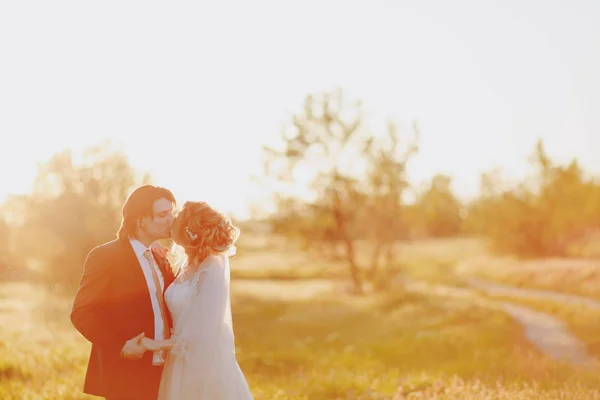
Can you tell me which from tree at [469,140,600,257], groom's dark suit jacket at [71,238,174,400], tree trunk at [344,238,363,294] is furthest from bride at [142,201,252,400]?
tree at [469,140,600,257]

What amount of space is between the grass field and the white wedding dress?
417 centimetres

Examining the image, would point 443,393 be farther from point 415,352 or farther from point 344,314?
point 344,314

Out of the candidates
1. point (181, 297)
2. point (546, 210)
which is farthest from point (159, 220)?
point (546, 210)

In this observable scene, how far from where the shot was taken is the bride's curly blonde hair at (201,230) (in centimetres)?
606

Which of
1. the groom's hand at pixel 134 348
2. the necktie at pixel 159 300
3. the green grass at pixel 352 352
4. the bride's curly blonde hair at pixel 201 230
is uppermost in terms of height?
the bride's curly blonde hair at pixel 201 230

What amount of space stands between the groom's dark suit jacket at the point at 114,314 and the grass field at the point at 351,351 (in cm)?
451

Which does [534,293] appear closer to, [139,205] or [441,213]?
[139,205]

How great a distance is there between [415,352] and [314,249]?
52.1ft

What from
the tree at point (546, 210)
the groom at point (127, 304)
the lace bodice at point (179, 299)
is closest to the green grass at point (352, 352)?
the groom at point (127, 304)

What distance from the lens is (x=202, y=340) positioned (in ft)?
20.4

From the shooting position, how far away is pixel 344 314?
26.8 metres

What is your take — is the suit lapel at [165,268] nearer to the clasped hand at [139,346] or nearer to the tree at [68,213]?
the clasped hand at [139,346]

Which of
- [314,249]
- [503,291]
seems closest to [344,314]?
[314,249]

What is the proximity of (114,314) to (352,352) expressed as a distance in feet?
41.7
